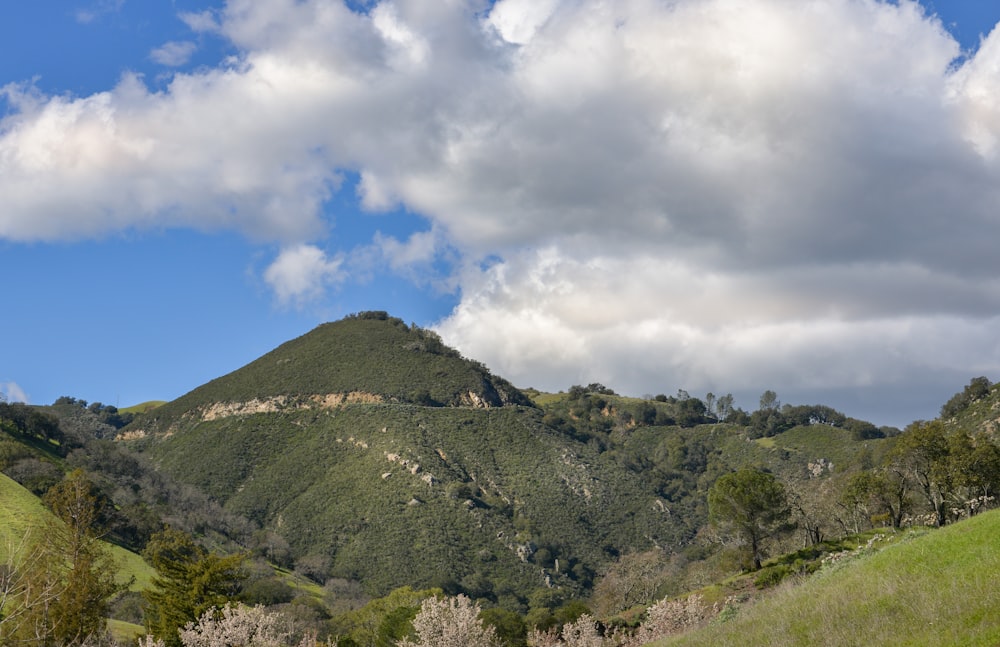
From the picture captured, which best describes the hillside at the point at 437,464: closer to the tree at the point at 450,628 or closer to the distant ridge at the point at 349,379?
the distant ridge at the point at 349,379

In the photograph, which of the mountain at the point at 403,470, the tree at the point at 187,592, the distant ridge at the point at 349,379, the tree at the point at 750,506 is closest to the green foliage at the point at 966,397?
the mountain at the point at 403,470

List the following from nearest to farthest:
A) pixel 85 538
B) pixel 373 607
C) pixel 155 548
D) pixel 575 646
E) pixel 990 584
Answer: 1. pixel 990 584
2. pixel 575 646
3. pixel 85 538
4. pixel 373 607
5. pixel 155 548

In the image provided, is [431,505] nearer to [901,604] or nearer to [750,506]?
[750,506]

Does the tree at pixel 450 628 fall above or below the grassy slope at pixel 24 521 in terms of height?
below

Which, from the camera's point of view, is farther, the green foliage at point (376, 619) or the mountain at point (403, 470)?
the mountain at point (403, 470)

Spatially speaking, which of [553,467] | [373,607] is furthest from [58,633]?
[553,467]

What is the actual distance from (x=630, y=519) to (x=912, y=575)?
125 meters

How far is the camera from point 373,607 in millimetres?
75750

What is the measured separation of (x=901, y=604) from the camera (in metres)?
17.8

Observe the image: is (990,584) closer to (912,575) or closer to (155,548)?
(912,575)

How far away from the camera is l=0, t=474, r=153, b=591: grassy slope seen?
72062mm

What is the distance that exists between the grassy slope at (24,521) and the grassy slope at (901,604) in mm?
68316

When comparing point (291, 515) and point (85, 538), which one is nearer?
point (85, 538)

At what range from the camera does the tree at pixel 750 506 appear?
233ft
